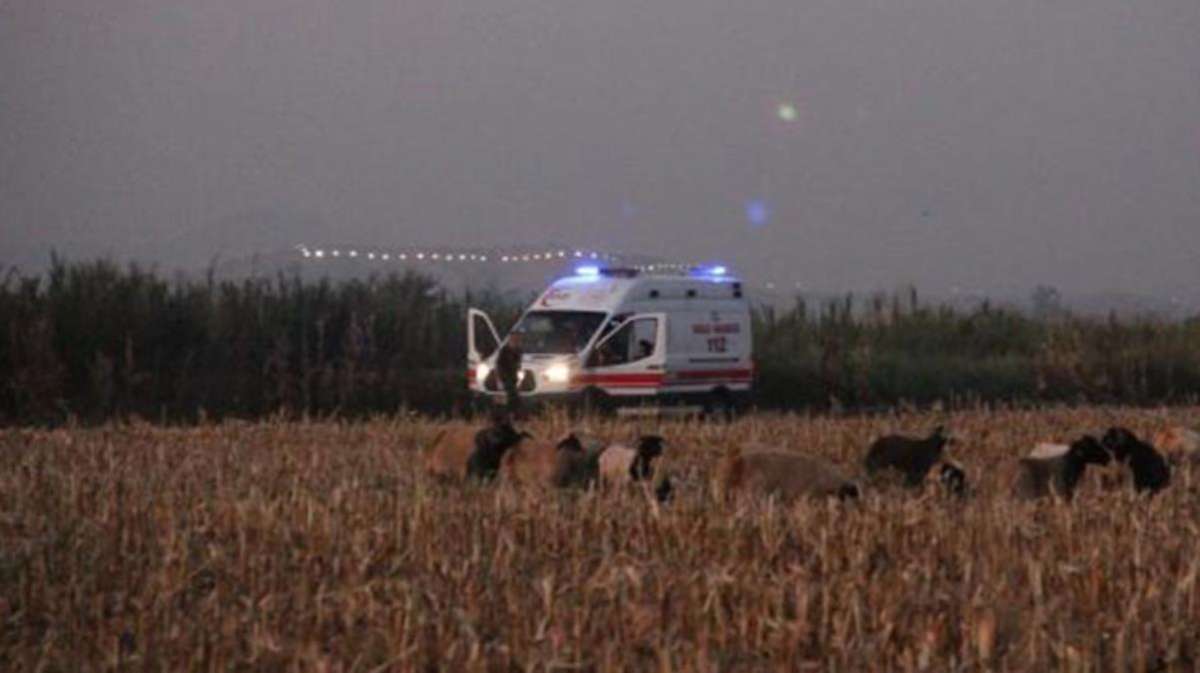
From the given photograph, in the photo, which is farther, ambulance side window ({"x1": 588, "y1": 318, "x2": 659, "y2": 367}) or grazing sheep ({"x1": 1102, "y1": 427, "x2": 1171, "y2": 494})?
ambulance side window ({"x1": 588, "y1": 318, "x2": 659, "y2": 367})

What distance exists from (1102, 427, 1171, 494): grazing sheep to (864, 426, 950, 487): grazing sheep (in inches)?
52.2

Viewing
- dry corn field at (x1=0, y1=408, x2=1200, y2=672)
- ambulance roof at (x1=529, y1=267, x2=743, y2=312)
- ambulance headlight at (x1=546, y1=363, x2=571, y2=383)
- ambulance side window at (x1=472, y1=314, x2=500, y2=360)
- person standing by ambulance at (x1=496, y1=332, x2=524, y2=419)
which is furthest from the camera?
ambulance side window at (x1=472, y1=314, x2=500, y2=360)

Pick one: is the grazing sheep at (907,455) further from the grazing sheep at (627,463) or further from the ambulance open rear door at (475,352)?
the ambulance open rear door at (475,352)

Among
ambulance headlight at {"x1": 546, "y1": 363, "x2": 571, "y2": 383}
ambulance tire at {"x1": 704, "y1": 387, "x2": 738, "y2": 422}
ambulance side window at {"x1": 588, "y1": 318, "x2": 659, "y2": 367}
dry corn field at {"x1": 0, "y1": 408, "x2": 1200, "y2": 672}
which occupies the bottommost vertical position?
dry corn field at {"x1": 0, "y1": 408, "x2": 1200, "y2": 672}

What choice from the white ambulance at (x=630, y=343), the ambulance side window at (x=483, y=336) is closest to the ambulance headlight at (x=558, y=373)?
the white ambulance at (x=630, y=343)

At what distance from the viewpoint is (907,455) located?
17062 mm

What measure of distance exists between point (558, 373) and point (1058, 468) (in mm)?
15336

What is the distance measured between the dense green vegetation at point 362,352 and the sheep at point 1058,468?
13476 mm

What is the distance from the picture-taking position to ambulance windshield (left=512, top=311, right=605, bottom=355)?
3091 cm

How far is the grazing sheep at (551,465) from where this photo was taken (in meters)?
15.8

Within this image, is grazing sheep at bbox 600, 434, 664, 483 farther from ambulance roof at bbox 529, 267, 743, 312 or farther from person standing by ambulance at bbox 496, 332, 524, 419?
ambulance roof at bbox 529, 267, 743, 312

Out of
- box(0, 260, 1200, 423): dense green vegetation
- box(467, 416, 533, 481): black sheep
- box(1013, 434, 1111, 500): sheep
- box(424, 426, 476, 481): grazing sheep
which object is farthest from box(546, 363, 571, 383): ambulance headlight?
box(1013, 434, 1111, 500): sheep

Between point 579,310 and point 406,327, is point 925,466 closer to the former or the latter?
point 579,310

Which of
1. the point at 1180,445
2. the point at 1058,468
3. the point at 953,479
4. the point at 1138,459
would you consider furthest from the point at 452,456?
the point at 1180,445
